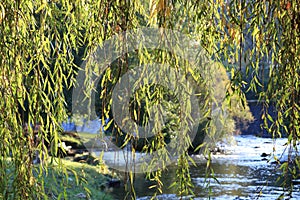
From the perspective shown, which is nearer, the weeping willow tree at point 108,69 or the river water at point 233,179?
the weeping willow tree at point 108,69

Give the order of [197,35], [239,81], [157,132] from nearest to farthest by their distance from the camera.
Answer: [239,81], [157,132], [197,35]

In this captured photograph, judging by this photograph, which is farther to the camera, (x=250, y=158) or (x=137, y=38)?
(x=250, y=158)

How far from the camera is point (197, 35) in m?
1.94

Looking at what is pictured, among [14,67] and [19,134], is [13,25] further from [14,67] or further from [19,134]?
[19,134]

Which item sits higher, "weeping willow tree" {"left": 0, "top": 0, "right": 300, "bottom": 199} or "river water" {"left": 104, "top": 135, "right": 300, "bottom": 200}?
"weeping willow tree" {"left": 0, "top": 0, "right": 300, "bottom": 199}

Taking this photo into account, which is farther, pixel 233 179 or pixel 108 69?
pixel 233 179

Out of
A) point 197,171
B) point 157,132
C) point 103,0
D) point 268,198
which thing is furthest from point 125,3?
point 197,171

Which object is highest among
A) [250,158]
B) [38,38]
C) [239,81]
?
[38,38]

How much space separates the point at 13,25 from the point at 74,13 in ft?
0.79

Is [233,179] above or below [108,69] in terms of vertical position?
below

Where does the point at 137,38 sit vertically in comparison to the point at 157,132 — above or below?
above

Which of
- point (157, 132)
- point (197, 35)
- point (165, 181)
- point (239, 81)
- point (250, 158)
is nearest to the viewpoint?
point (239, 81)

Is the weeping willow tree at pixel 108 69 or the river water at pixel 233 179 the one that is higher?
the weeping willow tree at pixel 108 69

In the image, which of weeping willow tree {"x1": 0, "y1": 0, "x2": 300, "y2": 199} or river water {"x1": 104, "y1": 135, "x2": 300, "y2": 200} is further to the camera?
river water {"x1": 104, "y1": 135, "x2": 300, "y2": 200}
